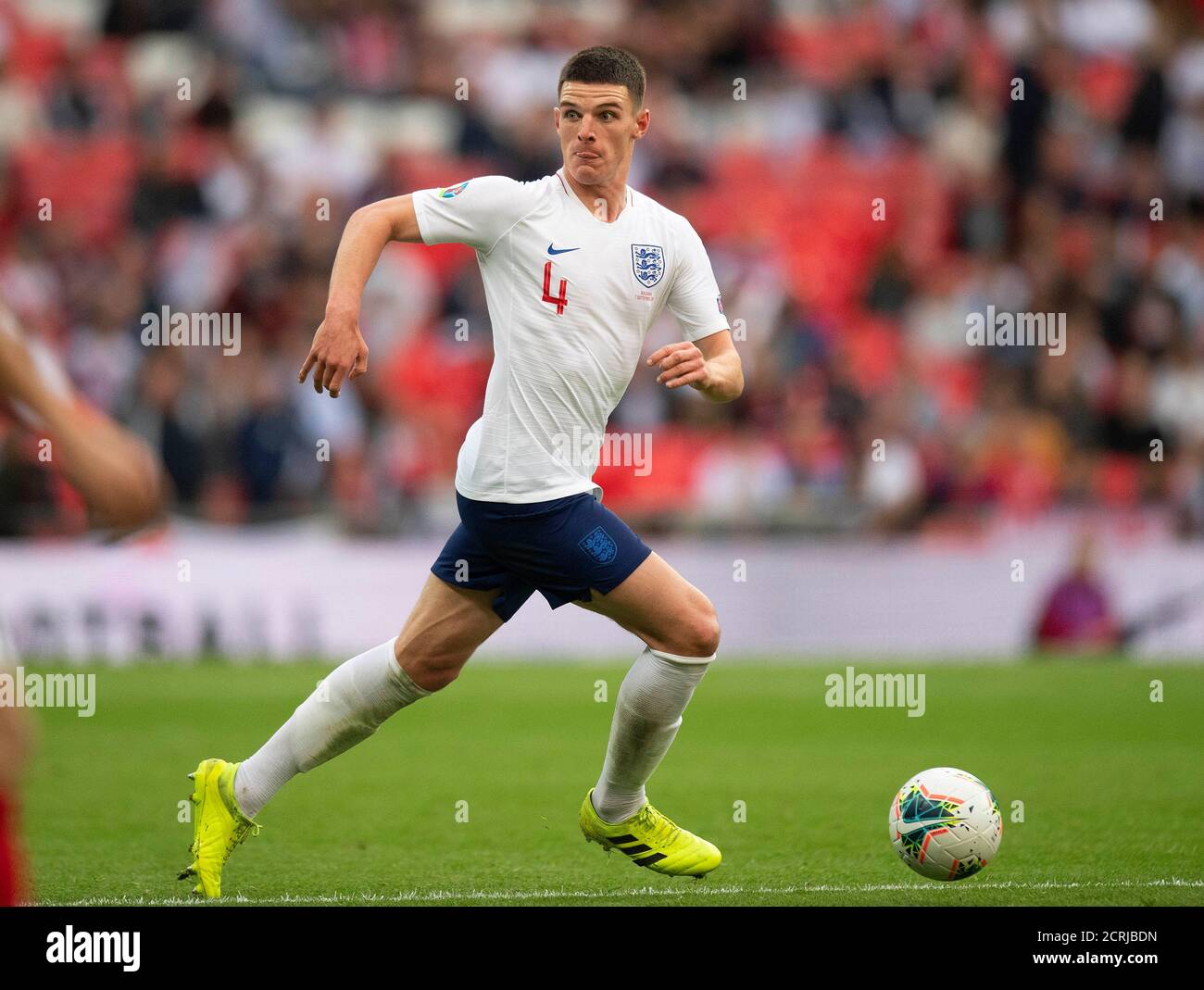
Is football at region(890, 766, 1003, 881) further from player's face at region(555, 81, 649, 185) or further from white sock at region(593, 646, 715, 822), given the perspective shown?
player's face at region(555, 81, 649, 185)

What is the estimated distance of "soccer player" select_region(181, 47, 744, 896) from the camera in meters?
5.96

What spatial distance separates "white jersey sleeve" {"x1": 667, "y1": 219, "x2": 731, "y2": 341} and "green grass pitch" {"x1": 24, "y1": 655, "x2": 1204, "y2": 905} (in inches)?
77.0

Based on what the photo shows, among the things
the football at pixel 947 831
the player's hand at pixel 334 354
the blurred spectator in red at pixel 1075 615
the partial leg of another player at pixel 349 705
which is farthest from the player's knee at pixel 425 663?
the blurred spectator in red at pixel 1075 615

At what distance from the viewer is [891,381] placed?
53.4 ft

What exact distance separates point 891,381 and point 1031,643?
2.97m

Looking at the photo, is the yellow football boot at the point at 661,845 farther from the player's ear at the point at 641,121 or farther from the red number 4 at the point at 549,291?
the player's ear at the point at 641,121

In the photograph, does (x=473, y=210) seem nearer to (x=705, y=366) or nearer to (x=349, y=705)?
(x=705, y=366)

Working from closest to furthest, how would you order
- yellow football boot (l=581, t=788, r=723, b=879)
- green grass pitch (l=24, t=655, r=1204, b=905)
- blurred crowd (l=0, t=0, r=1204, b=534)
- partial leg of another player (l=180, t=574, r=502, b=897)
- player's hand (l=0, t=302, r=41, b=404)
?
player's hand (l=0, t=302, r=41, b=404) < partial leg of another player (l=180, t=574, r=502, b=897) < green grass pitch (l=24, t=655, r=1204, b=905) < yellow football boot (l=581, t=788, r=723, b=879) < blurred crowd (l=0, t=0, r=1204, b=534)

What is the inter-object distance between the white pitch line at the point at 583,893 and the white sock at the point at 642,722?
1.05 ft

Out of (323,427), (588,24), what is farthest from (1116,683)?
(588,24)

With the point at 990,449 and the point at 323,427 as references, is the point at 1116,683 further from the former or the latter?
the point at 323,427

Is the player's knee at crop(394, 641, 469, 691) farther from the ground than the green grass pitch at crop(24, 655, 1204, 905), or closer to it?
farther from the ground

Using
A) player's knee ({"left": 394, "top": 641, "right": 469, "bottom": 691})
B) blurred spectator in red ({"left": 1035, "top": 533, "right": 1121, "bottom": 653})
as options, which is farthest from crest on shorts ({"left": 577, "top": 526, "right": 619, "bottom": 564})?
blurred spectator in red ({"left": 1035, "top": 533, "right": 1121, "bottom": 653})

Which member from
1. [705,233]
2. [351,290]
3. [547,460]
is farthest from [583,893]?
[705,233]
